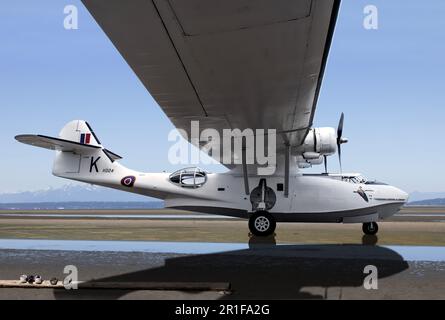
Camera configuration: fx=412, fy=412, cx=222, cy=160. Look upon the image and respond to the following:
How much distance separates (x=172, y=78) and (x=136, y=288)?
3.60 meters

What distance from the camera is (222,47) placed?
593 centimetres

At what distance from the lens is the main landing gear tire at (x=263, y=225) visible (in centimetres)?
1527

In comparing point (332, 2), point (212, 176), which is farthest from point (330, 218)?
point (332, 2)

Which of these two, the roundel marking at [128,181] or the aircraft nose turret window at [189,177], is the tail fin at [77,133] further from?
the aircraft nose turret window at [189,177]

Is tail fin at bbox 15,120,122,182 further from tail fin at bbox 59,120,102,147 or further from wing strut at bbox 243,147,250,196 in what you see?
wing strut at bbox 243,147,250,196

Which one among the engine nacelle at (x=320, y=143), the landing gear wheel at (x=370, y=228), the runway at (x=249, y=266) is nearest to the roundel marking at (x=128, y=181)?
the runway at (x=249, y=266)

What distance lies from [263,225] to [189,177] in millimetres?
3801

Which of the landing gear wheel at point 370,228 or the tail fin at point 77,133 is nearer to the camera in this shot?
the landing gear wheel at point 370,228

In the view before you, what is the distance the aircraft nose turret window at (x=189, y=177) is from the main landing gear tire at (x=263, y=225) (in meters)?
2.85

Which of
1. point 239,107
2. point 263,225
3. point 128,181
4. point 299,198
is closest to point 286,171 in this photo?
point 299,198

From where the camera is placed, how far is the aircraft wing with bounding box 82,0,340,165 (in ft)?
16.2

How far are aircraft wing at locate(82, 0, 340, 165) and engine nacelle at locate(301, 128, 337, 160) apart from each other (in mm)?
6172

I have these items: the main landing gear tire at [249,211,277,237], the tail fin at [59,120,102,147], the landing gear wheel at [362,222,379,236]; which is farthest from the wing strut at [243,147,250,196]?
the tail fin at [59,120,102,147]

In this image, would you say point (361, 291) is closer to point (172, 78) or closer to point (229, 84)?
point (229, 84)
